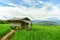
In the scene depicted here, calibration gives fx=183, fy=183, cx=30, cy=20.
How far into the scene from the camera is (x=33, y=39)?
33.8ft

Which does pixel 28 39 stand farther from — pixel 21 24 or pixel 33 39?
pixel 21 24

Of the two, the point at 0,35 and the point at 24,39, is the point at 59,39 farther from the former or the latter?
the point at 0,35

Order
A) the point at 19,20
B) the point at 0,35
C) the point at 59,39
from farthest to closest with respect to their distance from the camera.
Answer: the point at 19,20, the point at 0,35, the point at 59,39

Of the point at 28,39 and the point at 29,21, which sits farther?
the point at 29,21

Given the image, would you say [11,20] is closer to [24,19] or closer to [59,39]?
[24,19]

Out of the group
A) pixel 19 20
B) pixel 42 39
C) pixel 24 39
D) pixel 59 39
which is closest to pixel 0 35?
pixel 24 39

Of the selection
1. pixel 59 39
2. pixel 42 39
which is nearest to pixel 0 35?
pixel 42 39

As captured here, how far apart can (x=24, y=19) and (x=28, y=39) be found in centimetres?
2174

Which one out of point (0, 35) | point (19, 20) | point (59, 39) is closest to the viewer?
point (59, 39)

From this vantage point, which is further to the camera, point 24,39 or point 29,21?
point 29,21

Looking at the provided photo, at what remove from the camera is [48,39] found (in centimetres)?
1001

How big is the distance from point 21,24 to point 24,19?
1.10m

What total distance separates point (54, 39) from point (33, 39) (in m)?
1.19

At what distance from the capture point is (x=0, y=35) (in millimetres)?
12805
